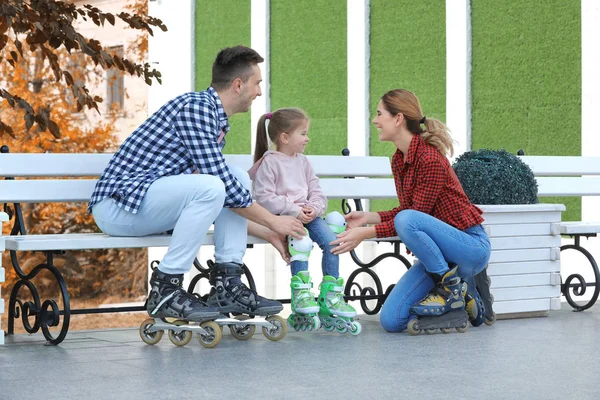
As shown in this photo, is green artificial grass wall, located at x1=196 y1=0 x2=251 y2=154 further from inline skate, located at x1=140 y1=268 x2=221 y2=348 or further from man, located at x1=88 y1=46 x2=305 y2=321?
inline skate, located at x1=140 y1=268 x2=221 y2=348

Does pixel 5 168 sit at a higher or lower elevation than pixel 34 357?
higher

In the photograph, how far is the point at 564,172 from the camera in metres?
8.20

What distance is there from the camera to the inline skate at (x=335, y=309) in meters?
5.57

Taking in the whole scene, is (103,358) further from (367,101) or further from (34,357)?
(367,101)

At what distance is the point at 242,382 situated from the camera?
4125 millimetres

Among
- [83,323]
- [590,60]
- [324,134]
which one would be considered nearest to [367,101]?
[324,134]

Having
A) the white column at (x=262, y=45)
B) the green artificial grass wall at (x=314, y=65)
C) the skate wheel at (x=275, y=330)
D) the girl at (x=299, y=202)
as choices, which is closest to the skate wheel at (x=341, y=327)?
the girl at (x=299, y=202)

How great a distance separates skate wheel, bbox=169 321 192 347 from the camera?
5145 millimetres

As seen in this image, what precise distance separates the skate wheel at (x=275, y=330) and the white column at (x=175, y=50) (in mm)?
13568

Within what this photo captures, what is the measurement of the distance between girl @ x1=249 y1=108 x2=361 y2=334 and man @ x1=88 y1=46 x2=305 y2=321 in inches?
10.7

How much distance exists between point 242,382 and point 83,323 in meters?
14.3

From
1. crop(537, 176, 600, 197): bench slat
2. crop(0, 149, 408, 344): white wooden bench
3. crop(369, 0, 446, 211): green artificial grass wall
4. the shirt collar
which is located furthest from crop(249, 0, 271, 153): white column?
the shirt collar

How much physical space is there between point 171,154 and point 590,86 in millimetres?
6818

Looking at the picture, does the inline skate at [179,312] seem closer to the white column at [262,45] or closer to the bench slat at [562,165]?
the bench slat at [562,165]
